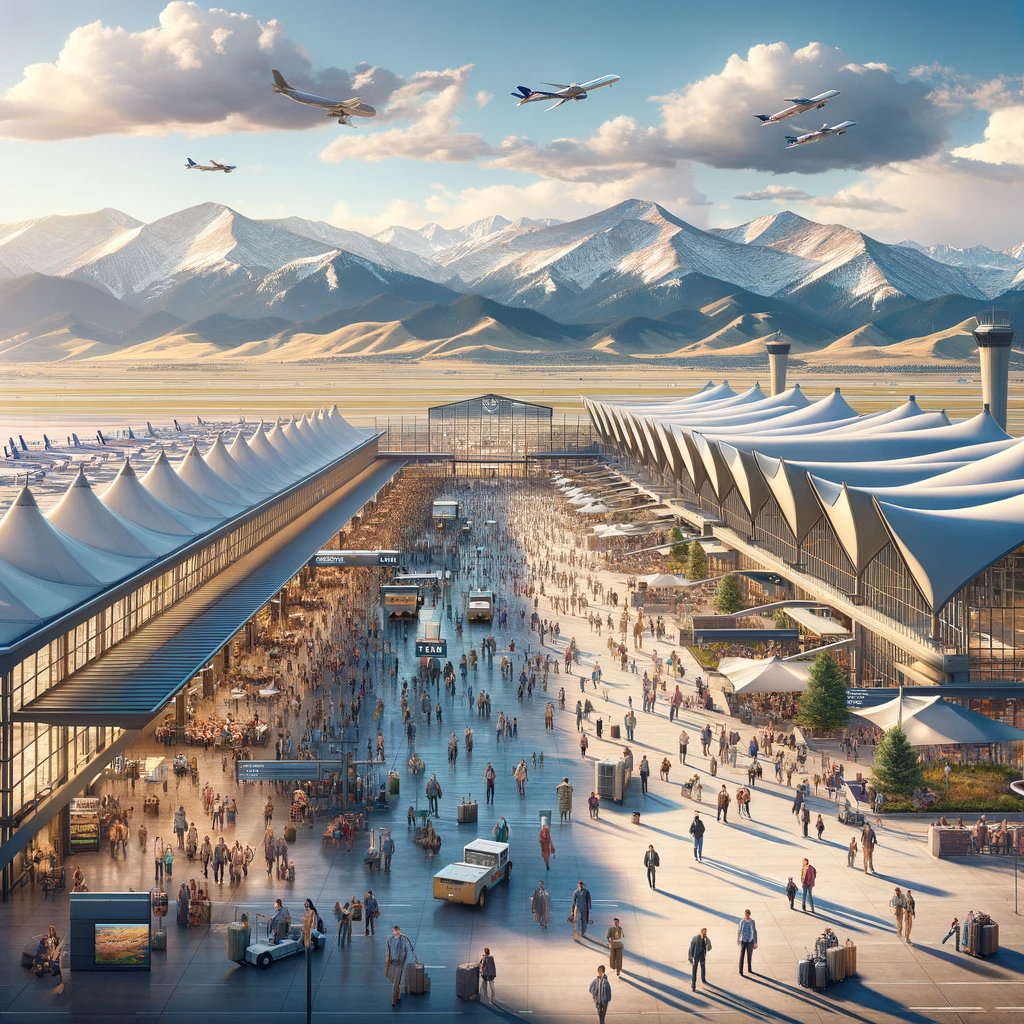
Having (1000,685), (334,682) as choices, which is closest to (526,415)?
(334,682)

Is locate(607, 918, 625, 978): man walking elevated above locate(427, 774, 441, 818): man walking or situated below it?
below

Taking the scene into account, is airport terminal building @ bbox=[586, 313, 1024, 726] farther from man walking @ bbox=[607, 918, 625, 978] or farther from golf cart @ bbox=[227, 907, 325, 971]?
golf cart @ bbox=[227, 907, 325, 971]

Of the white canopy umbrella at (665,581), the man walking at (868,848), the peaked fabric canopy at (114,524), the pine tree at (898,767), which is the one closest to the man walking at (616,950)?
the man walking at (868,848)

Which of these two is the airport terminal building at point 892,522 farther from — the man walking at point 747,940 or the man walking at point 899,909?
the man walking at point 747,940

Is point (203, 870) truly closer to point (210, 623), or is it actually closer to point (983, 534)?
point (210, 623)

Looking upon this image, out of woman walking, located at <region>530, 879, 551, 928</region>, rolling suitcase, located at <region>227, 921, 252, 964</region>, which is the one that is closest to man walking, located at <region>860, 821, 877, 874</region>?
woman walking, located at <region>530, 879, 551, 928</region>
